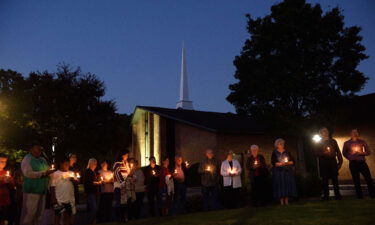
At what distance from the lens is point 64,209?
8102mm

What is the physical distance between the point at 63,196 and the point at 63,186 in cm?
23

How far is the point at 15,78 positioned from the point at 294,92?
24899 mm

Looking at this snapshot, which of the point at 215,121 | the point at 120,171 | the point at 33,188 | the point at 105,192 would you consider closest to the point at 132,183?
the point at 120,171

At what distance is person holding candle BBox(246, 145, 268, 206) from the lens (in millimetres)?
10758

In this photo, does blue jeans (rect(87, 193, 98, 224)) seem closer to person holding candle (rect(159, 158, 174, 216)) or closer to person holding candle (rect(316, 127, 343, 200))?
person holding candle (rect(159, 158, 174, 216))

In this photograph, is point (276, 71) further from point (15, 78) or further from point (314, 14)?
point (15, 78)

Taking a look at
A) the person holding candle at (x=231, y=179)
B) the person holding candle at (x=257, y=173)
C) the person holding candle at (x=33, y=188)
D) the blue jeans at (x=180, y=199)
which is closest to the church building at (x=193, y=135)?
the blue jeans at (x=180, y=199)

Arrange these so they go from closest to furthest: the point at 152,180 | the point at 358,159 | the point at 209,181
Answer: the point at 358,159, the point at 209,181, the point at 152,180

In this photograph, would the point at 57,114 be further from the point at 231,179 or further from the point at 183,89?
the point at 183,89

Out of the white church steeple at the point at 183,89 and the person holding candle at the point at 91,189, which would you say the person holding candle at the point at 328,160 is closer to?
the person holding candle at the point at 91,189

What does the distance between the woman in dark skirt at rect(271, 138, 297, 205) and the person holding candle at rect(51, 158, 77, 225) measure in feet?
18.2

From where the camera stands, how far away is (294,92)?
65.0 feet

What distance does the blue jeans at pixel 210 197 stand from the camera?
11.9m

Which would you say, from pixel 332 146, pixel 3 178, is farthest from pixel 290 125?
pixel 3 178
